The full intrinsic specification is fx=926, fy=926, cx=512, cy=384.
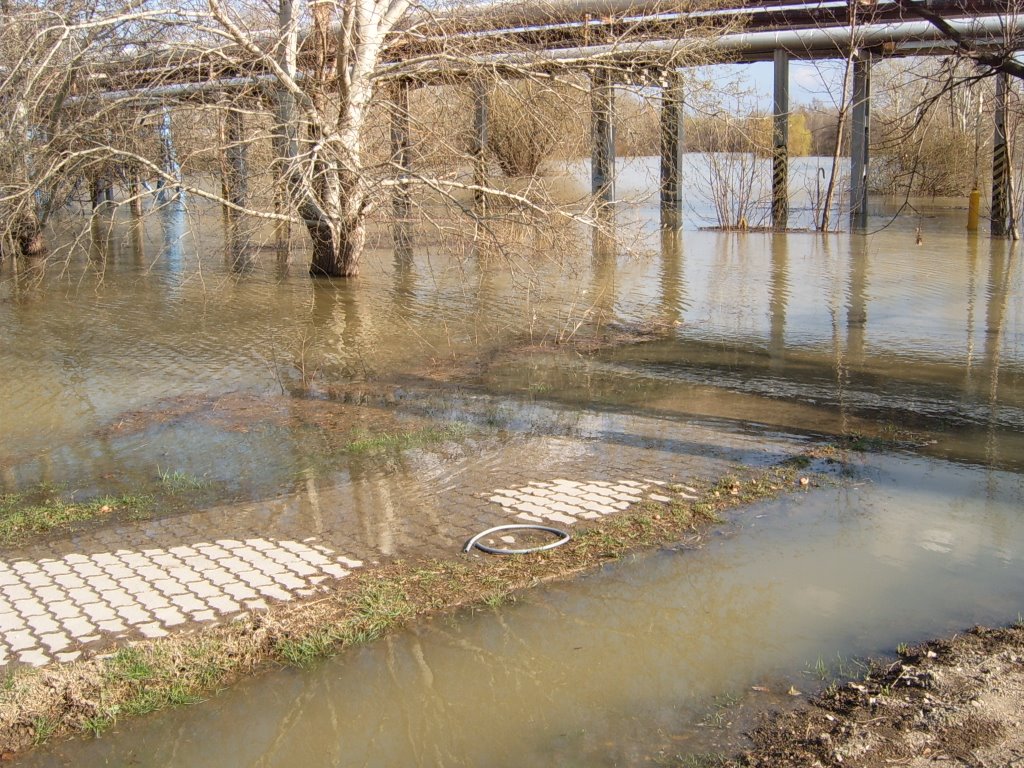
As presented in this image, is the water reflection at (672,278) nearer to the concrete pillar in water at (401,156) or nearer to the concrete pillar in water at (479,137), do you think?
the concrete pillar in water at (479,137)

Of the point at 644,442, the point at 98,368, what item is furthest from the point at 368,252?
the point at 644,442

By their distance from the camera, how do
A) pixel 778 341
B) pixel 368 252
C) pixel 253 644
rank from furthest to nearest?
pixel 368 252
pixel 778 341
pixel 253 644

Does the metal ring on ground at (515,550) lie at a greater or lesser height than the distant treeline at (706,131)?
lesser

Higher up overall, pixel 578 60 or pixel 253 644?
pixel 578 60

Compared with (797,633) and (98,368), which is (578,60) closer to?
(98,368)

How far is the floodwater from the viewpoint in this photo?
3.72 meters

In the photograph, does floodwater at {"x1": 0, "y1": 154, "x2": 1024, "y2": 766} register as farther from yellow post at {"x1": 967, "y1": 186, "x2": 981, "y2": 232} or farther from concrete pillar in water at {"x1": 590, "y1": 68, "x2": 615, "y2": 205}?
yellow post at {"x1": 967, "y1": 186, "x2": 981, "y2": 232}

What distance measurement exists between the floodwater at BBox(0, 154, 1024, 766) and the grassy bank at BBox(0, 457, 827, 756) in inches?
5.3

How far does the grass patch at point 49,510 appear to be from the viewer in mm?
5438

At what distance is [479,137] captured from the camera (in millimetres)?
14781

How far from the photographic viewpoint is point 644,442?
272 inches

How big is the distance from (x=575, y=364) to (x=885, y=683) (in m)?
5.97

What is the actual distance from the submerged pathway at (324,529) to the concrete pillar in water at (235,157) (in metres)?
6.95

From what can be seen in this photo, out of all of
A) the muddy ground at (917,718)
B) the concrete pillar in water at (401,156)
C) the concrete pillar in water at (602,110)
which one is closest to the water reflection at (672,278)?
the concrete pillar in water at (602,110)
